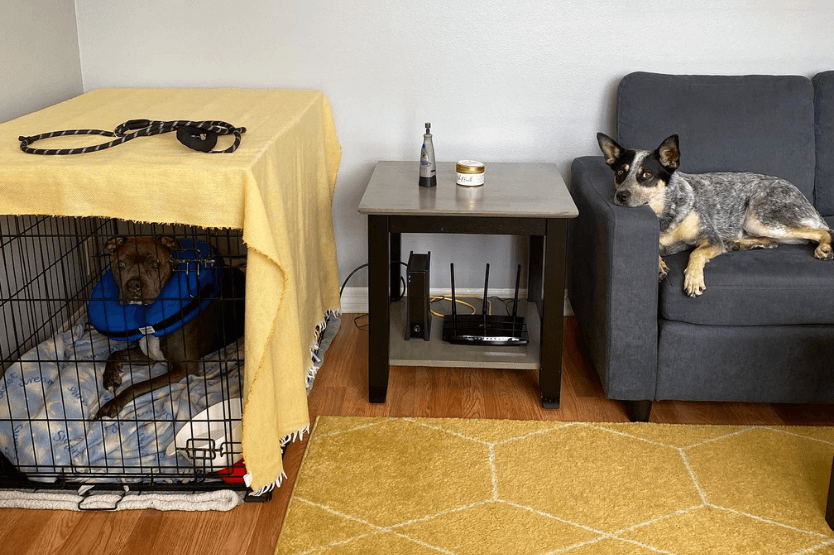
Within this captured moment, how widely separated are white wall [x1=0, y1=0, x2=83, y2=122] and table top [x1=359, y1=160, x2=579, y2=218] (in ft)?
3.84

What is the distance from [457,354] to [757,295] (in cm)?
93

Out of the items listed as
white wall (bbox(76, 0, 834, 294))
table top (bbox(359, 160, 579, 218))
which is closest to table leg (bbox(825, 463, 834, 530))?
table top (bbox(359, 160, 579, 218))

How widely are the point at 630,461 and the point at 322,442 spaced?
0.88 meters

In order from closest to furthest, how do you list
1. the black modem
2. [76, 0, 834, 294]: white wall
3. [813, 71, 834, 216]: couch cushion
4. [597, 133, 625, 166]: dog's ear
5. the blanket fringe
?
the blanket fringe → [597, 133, 625, 166]: dog's ear → the black modem → [813, 71, 834, 216]: couch cushion → [76, 0, 834, 294]: white wall

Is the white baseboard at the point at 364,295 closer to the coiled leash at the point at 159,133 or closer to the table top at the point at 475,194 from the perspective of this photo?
the table top at the point at 475,194

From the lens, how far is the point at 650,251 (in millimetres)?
2391

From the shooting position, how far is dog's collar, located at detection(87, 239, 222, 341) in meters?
2.45

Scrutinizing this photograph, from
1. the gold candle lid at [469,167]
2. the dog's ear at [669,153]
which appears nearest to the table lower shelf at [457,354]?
the gold candle lid at [469,167]

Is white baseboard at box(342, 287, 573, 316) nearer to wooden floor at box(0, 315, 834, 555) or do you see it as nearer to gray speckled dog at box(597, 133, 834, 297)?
wooden floor at box(0, 315, 834, 555)

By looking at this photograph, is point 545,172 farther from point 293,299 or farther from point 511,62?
point 293,299

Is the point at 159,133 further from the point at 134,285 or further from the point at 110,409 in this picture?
the point at 110,409

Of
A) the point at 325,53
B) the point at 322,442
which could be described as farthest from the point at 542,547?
the point at 325,53

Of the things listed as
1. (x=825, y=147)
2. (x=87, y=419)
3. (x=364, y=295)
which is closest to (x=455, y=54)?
(x=364, y=295)

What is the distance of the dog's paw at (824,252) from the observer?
8.26 feet
